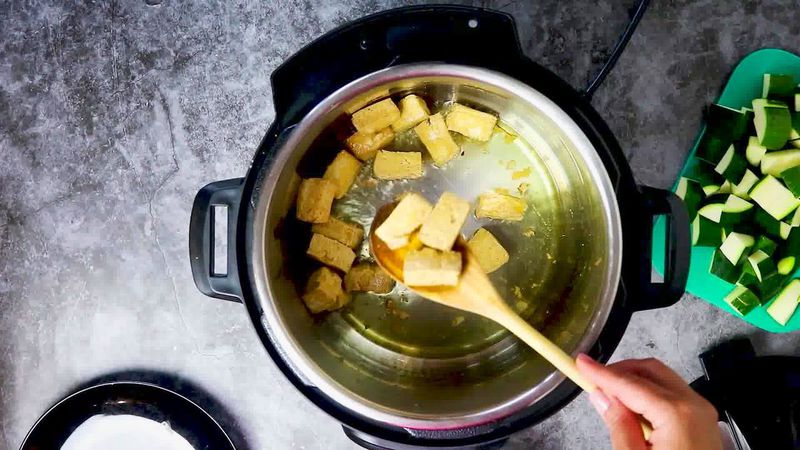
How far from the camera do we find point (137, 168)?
129 centimetres

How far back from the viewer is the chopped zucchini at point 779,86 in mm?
1189

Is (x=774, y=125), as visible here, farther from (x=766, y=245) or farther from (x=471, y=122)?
(x=471, y=122)

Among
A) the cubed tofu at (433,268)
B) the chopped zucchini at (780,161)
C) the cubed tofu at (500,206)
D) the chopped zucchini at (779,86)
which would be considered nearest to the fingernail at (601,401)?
the cubed tofu at (433,268)

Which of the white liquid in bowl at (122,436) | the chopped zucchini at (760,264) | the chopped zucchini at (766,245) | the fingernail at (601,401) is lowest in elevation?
the white liquid in bowl at (122,436)

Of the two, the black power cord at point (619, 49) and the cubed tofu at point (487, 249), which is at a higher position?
the black power cord at point (619, 49)

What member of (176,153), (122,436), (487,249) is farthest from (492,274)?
(122,436)

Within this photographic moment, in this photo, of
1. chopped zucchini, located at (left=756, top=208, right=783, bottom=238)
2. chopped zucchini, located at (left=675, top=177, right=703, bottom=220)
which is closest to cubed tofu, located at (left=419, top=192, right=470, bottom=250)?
chopped zucchini, located at (left=675, top=177, right=703, bottom=220)

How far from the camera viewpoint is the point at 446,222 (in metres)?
0.97

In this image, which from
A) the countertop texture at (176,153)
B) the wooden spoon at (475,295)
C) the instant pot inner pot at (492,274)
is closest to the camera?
the wooden spoon at (475,295)

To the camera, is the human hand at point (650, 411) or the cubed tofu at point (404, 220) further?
the cubed tofu at point (404, 220)

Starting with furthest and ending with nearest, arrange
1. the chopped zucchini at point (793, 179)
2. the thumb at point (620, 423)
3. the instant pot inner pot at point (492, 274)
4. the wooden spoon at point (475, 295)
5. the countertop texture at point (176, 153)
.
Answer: the countertop texture at point (176, 153)
the chopped zucchini at point (793, 179)
the instant pot inner pot at point (492, 274)
the wooden spoon at point (475, 295)
the thumb at point (620, 423)

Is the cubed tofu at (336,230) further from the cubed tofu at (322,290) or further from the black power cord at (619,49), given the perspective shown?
the black power cord at (619,49)

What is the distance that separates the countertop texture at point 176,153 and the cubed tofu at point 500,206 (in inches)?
10.9

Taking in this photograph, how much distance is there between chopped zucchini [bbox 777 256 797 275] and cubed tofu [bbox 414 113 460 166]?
0.66 meters
